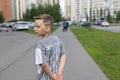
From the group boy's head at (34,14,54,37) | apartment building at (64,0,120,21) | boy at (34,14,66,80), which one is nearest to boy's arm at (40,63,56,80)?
boy at (34,14,66,80)

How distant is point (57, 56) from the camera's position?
4.02 m

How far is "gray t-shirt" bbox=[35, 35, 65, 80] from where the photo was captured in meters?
3.89

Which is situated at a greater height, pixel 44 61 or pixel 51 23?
pixel 51 23

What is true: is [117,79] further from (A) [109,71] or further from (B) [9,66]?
(B) [9,66]

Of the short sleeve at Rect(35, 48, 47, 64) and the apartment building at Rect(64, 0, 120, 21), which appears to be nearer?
the short sleeve at Rect(35, 48, 47, 64)

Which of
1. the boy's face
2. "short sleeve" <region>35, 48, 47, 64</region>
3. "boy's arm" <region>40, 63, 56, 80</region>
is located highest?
the boy's face

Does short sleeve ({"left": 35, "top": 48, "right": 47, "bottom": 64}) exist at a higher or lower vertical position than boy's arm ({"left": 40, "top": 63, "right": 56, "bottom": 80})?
higher

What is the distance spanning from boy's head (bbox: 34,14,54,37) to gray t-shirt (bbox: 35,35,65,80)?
0.08m

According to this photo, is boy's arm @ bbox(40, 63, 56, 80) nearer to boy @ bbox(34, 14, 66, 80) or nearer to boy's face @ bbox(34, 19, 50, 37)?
boy @ bbox(34, 14, 66, 80)

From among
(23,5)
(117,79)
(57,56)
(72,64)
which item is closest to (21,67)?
(72,64)

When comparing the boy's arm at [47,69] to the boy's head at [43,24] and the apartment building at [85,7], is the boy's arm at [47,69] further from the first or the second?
the apartment building at [85,7]

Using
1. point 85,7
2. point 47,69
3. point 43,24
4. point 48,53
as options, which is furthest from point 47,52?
point 85,7

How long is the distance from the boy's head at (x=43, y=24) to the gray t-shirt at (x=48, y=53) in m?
0.08

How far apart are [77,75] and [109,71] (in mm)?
1266
